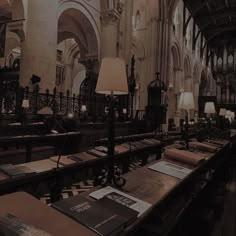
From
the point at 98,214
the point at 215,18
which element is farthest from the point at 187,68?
the point at 98,214

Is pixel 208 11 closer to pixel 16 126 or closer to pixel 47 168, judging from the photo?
pixel 16 126

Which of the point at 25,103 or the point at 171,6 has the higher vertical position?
the point at 171,6

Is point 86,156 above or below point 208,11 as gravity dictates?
below

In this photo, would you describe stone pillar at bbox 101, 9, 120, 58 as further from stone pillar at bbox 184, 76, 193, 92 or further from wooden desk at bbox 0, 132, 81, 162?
stone pillar at bbox 184, 76, 193, 92

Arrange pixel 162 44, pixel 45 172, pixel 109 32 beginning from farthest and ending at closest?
1. pixel 162 44
2. pixel 109 32
3. pixel 45 172

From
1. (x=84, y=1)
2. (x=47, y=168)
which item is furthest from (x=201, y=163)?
(x=84, y=1)

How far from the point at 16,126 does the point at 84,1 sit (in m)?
7.20

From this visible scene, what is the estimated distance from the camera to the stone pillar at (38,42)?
25.9 ft

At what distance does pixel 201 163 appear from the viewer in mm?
2986

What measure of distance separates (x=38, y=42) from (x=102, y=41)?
426cm

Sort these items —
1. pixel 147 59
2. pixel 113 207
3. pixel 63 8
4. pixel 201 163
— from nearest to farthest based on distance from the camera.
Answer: pixel 113 207 → pixel 201 163 → pixel 63 8 → pixel 147 59

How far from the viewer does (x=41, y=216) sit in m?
1.29

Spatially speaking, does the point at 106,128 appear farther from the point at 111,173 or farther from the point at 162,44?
the point at 162,44

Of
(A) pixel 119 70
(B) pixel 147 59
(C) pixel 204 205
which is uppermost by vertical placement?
(B) pixel 147 59
